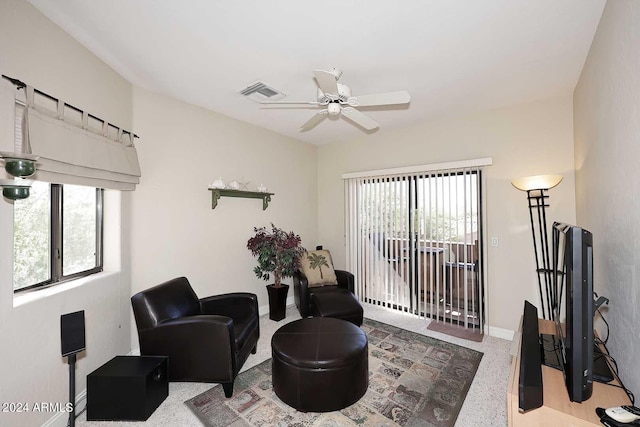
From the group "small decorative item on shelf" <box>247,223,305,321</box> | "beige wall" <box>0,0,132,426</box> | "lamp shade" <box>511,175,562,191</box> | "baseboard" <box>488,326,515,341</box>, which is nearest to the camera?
"beige wall" <box>0,0,132,426</box>

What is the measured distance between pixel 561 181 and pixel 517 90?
1.12 metres

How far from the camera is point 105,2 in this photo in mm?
1681

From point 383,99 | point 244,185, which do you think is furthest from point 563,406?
Answer: point 244,185

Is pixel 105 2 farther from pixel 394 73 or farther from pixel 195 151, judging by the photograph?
pixel 394 73

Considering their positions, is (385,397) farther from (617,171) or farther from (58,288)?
(58,288)

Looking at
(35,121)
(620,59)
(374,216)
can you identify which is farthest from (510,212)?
(35,121)

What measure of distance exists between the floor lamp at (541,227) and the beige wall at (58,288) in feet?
13.5

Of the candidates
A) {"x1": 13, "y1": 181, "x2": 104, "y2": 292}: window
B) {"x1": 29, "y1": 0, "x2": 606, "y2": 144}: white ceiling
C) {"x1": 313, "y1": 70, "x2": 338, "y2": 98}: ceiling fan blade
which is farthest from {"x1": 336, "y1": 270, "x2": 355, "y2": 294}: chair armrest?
{"x1": 13, "y1": 181, "x2": 104, "y2": 292}: window

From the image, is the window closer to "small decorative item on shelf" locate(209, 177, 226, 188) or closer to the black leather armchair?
"small decorative item on shelf" locate(209, 177, 226, 188)

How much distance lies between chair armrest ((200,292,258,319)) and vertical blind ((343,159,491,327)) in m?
2.19

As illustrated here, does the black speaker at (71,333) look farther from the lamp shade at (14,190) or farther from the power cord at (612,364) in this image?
the power cord at (612,364)

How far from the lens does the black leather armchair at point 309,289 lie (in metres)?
3.60

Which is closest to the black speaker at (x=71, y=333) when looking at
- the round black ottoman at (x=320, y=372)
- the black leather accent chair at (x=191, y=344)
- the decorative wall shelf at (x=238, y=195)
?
the black leather accent chair at (x=191, y=344)

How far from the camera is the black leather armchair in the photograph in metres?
3.60
